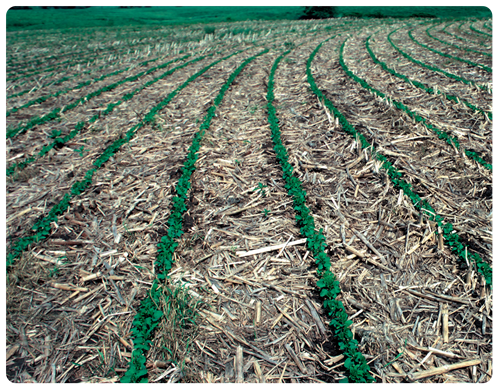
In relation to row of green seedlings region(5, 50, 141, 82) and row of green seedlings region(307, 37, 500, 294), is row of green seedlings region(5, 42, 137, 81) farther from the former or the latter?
row of green seedlings region(307, 37, 500, 294)

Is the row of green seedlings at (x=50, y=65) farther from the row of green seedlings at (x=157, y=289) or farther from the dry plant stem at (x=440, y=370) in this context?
the dry plant stem at (x=440, y=370)

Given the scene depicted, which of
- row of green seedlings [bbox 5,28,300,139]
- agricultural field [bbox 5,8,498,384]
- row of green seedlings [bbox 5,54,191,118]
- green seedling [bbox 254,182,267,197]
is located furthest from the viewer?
row of green seedlings [bbox 5,54,191,118]

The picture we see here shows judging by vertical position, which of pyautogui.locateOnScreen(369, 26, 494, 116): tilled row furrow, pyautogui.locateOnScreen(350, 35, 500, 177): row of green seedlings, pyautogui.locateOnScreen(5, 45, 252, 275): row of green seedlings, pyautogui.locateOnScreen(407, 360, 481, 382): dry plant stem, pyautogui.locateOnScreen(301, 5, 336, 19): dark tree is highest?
pyautogui.locateOnScreen(301, 5, 336, 19): dark tree

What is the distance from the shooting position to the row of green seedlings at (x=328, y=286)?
10.1 feet

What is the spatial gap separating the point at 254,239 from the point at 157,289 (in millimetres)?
1593

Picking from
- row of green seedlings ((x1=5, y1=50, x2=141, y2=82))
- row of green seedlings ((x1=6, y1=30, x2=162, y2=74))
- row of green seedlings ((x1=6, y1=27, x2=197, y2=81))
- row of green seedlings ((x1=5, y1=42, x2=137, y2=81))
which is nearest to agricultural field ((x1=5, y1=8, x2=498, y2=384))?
row of green seedlings ((x1=5, y1=50, x2=141, y2=82))

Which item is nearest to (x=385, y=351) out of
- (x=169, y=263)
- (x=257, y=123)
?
(x=169, y=263)

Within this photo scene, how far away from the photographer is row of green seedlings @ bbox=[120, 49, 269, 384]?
10.2 ft

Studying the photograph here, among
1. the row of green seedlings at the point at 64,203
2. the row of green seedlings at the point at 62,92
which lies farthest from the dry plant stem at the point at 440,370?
the row of green seedlings at the point at 62,92

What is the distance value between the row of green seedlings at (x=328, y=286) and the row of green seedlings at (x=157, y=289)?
1.89 metres

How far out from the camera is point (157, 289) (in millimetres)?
3936

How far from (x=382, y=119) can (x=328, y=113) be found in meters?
1.44

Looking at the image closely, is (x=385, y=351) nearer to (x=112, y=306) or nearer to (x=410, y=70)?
(x=112, y=306)

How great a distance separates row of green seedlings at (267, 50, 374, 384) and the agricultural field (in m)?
0.02
